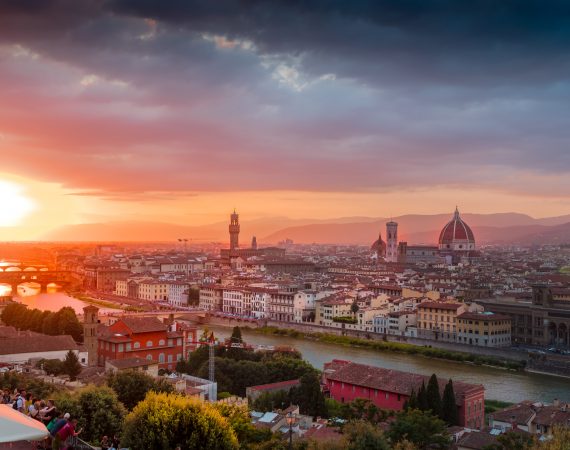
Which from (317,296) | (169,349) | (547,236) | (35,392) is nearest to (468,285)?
(317,296)

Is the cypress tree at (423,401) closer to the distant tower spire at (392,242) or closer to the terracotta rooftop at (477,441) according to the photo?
the terracotta rooftop at (477,441)

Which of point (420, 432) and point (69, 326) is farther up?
point (69, 326)

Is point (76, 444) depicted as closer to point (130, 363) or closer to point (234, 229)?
point (130, 363)

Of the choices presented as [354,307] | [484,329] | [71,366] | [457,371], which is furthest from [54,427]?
[354,307]

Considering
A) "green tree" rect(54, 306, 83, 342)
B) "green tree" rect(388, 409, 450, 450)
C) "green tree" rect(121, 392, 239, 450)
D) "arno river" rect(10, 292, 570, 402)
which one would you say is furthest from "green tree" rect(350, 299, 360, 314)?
"green tree" rect(121, 392, 239, 450)

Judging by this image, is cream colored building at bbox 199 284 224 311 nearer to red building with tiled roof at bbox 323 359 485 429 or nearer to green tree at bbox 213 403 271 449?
red building with tiled roof at bbox 323 359 485 429

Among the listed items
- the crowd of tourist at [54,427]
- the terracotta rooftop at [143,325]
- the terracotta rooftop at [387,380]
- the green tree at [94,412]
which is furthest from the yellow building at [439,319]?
the crowd of tourist at [54,427]
